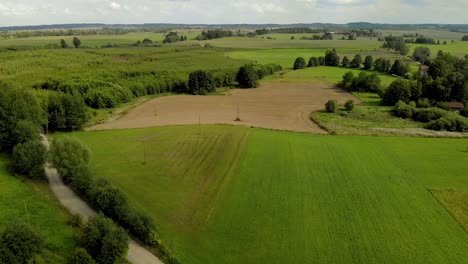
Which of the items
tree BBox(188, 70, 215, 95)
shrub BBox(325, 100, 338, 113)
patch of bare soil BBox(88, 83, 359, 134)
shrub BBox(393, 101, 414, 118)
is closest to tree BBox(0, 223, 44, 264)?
patch of bare soil BBox(88, 83, 359, 134)

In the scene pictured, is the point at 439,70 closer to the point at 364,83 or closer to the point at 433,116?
the point at 364,83

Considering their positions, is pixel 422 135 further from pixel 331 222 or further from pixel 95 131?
pixel 95 131

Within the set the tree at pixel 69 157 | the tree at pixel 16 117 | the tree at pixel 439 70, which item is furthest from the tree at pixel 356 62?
the tree at pixel 69 157

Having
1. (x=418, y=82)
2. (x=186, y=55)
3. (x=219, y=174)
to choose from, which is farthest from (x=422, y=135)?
(x=186, y=55)

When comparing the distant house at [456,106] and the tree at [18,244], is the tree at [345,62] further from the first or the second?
the tree at [18,244]

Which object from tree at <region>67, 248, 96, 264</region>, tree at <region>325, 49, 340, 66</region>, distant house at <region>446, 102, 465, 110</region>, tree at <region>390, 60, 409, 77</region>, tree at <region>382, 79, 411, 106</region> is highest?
tree at <region>325, 49, 340, 66</region>

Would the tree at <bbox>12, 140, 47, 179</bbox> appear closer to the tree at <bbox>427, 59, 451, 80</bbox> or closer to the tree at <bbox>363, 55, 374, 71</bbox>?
the tree at <bbox>427, 59, 451, 80</bbox>
